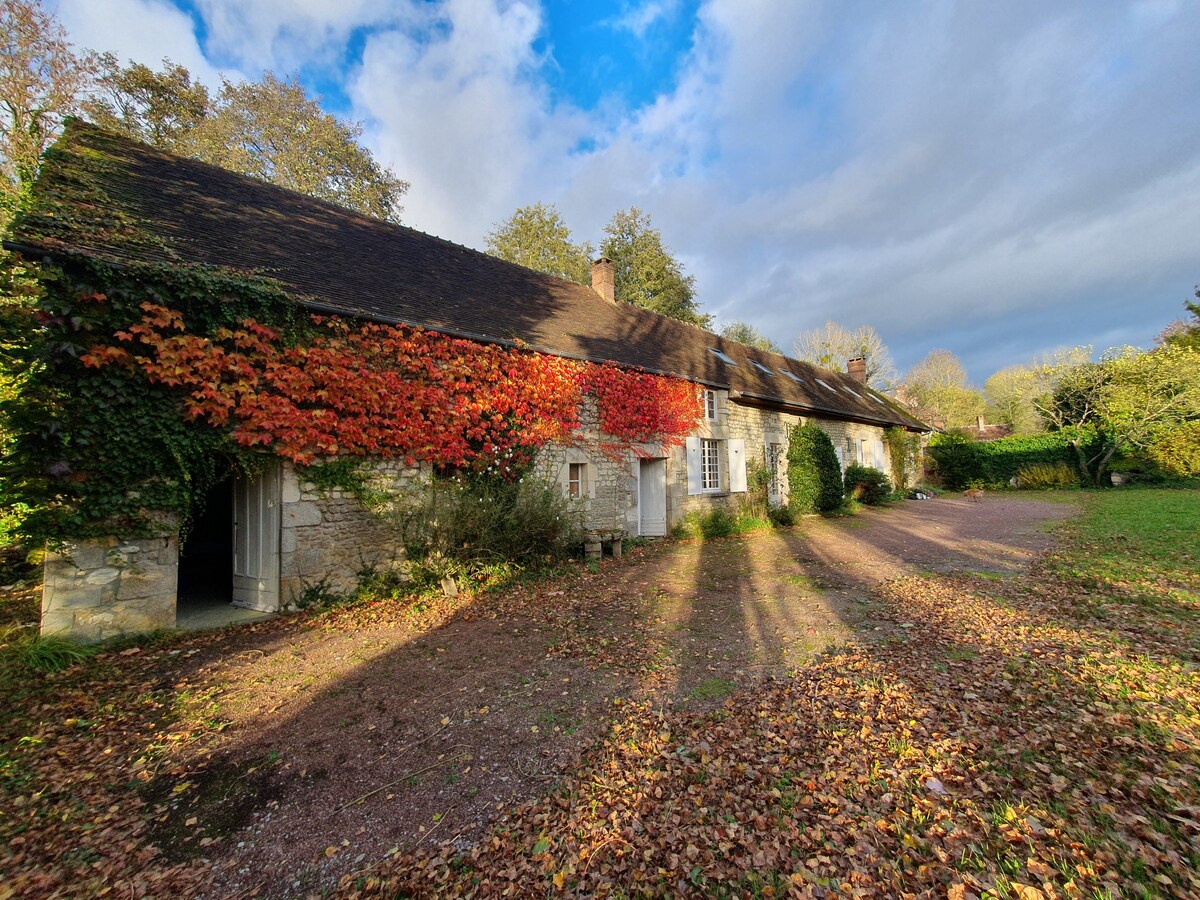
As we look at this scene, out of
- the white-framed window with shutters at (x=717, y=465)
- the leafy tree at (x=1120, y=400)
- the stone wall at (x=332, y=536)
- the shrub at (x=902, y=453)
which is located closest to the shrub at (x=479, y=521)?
the stone wall at (x=332, y=536)

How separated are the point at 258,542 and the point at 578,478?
5221mm

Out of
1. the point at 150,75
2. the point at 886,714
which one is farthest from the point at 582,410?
the point at 150,75

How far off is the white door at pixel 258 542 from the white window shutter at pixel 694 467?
26.6 feet

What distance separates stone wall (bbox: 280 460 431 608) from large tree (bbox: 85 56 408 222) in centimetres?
1437

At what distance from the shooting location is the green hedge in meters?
21.3

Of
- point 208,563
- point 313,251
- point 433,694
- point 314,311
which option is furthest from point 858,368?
point 208,563

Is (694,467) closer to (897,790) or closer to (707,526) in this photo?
(707,526)

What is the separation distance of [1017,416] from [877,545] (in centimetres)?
3039

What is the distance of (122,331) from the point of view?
5023 mm

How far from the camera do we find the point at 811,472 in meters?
13.0

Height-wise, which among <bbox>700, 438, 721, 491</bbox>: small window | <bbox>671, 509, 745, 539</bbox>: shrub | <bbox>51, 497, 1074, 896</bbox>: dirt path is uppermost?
<bbox>700, 438, 721, 491</bbox>: small window

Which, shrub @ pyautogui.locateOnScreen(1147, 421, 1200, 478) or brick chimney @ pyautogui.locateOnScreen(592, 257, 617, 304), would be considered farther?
shrub @ pyautogui.locateOnScreen(1147, 421, 1200, 478)

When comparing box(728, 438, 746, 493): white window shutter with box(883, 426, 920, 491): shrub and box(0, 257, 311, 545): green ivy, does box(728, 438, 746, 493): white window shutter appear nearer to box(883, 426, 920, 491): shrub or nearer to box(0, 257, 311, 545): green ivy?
box(0, 257, 311, 545): green ivy

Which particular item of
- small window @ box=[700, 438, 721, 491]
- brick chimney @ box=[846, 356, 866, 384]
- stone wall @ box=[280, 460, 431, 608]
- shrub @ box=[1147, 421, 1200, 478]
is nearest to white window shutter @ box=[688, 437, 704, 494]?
small window @ box=[700, 438, 721, 491]
